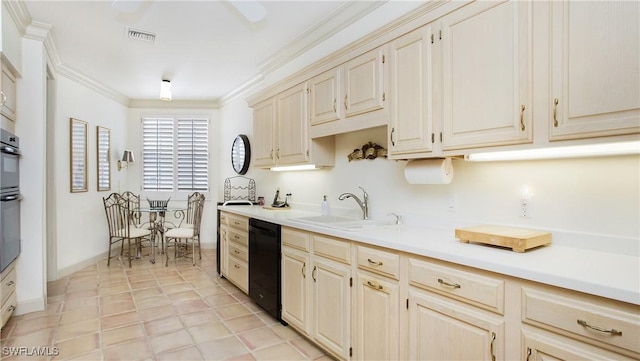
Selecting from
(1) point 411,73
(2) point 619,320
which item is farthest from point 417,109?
(2) point 619,320

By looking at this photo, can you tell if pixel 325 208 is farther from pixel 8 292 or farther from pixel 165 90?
pixel 165 90

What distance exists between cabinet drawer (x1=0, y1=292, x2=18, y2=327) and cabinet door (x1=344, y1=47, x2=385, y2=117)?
10.5 feet

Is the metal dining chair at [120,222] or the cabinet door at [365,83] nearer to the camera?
the cabinet door at [365,83]

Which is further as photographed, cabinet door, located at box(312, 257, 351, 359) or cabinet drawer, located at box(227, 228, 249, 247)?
cabinet drawer, located at box(227, 228, 249, 247)

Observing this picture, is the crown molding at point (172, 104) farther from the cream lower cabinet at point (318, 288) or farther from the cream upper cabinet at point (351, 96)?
the cream lower cabinet at point (318, 288)

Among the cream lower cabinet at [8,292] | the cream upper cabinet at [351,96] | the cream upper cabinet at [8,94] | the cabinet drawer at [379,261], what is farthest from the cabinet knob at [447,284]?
the cream upper cabinet at [8,94]

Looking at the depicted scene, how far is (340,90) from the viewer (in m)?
2.57

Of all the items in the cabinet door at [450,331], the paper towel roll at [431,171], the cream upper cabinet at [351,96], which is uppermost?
the cream upper cabinet at [351,96]

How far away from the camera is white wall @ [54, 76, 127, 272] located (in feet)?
13.6

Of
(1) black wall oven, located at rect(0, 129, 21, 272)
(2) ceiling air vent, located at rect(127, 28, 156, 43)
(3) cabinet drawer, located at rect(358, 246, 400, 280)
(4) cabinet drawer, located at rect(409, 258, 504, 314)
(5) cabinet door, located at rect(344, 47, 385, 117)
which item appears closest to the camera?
(4) cabinet drawer, located at rect(409, 258, 504, 314)

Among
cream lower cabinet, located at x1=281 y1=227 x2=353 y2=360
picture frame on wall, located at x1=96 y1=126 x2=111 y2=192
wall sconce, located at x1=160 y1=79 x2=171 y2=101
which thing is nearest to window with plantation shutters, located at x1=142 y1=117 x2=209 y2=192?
picture frame on wall, located at x1=96 y1=126 x2=111 y2=192

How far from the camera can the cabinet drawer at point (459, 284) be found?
1.34 meters

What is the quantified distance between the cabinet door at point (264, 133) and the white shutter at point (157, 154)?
2775mm

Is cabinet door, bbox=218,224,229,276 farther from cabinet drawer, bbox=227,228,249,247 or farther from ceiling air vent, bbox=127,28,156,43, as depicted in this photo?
ceiling air vent, bbox=127,28,156,43
